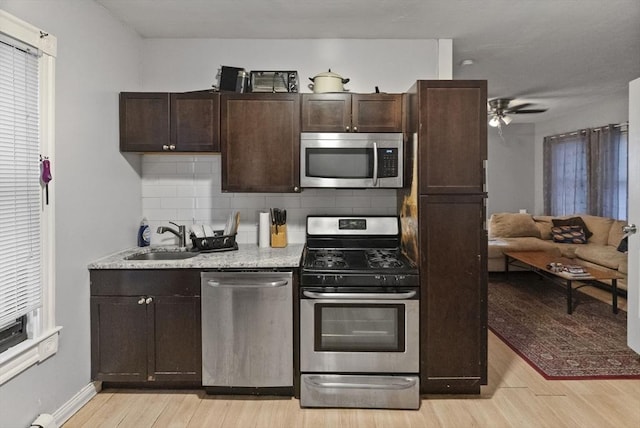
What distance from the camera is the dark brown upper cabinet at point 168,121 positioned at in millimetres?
2838

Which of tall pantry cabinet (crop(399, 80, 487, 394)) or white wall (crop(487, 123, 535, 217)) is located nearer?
tall pantry cabinet (crop(399, 80, 487, 394))

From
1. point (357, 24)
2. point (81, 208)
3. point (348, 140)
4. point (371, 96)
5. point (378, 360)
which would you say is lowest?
point (378, 360)

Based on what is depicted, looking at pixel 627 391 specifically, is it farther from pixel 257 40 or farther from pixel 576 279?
pixel 257 40

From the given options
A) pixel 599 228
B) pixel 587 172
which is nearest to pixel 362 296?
pixel 599 228

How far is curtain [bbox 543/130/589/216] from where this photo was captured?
20.2 ft

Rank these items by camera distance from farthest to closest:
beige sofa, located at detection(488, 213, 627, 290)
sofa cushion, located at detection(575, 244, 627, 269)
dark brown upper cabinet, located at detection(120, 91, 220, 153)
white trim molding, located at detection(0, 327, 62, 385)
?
beige sofa, located at detection(488, 213, 627, 290), sofa cushion, located at detection(575, 244, 627, 269), dark brown upper cabinet, located at detection(120, 91, 220, 153), white trim molding, located at detection(0, 327, 62, 385)

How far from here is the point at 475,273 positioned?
247 cm

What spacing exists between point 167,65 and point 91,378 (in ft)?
7.55

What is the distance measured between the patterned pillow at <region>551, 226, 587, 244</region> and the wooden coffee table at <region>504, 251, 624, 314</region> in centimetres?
58

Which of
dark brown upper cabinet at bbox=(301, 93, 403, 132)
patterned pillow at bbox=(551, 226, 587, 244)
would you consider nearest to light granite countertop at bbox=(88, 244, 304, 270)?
dark brown upper cabinet at bbox=(301, 93, 403, 132)

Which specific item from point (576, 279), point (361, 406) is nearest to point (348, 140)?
point (361, 406)


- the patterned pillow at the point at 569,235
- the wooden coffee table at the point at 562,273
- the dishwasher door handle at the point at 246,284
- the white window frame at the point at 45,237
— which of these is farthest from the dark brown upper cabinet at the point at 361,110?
the patterned pillow at the point at 569,235

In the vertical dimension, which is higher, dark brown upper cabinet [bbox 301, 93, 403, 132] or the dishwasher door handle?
dark brown upper cabinet [bbox 301, 93, 403, 132]

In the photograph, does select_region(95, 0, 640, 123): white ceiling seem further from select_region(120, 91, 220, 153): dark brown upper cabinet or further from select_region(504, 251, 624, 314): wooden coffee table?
select_region(504, 251, 624, 314): wooden coffee table
